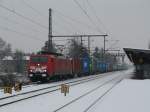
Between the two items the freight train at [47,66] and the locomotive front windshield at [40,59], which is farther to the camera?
the locomotive front windshield at [40,59]

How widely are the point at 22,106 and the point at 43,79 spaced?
77.2 feet

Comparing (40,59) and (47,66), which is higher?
(40,59)

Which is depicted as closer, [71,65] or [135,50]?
[135,50]

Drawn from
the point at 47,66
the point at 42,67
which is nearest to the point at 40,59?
the point at 42,67

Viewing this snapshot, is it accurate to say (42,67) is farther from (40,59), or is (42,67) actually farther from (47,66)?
(40,59)

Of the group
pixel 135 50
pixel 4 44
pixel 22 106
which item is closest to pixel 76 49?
pixel 135 50

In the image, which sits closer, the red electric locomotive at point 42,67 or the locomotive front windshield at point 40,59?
the red electric locomotive at point 42,67

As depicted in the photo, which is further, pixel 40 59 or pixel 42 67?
pixel 40 59

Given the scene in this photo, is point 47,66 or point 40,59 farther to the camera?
point 40,59

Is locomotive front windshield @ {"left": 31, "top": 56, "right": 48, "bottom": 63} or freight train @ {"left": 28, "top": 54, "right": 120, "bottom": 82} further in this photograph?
locomotive front windshield @ {"left": 31, "top": 56, "right": 48, "bottom": 63}

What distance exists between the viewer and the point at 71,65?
53875 mm

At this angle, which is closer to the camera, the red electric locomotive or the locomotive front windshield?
the red electric locomotive

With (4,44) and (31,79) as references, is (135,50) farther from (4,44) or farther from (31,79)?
(4,44)

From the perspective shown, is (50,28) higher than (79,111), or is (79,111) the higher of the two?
(50,28)
